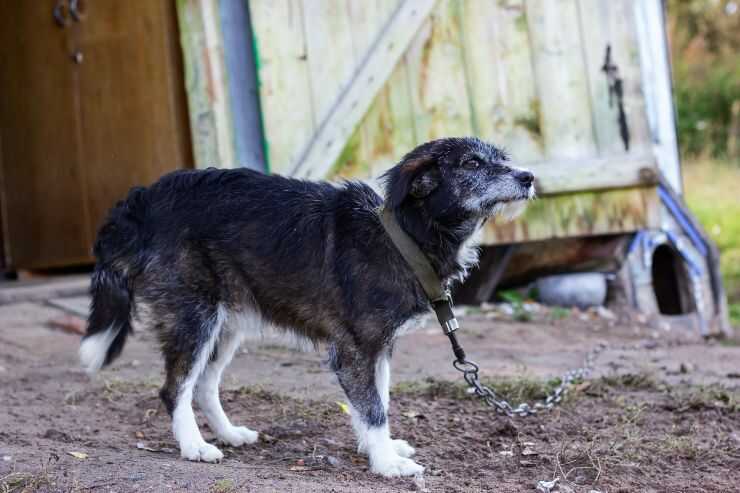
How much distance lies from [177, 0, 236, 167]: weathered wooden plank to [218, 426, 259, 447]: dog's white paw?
2972 mm

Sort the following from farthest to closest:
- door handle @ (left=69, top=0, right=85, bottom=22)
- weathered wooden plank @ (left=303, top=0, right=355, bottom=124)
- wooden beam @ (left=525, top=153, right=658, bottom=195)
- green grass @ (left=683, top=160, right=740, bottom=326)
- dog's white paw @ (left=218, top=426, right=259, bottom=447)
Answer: green grass @ (left=683, top=160, right=740, bottom=326) < door handle @ (left=69, top=0, right=85, bottom=22) < weathered wooden plank @ (left=303, top=0, right=355, bottom=124) < wooden beam @ (left=525, top=153, right=658, bottom=195) < dog's white paw @ (left=218, top=426, right=259, bottom=447)

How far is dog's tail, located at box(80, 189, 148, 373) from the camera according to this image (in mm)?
3984

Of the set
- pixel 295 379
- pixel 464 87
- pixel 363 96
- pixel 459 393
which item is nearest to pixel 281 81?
pixel 363 96

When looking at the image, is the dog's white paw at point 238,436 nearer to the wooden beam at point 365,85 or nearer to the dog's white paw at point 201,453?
the dog's white paw at point 201,453

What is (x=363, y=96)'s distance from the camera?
6.64 m

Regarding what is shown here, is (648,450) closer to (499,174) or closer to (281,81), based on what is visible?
(499,174)

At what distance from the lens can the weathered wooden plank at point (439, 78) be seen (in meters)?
6.71

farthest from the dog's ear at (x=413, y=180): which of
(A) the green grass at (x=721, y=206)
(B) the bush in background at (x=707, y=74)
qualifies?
(B) the bush in background at (x=707, y=74)

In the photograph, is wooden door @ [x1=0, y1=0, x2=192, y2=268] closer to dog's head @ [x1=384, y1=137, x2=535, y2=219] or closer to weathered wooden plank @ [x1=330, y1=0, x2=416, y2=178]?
weathered wooden plank @ [x1=330, y1=0, x2=416, y2=178]

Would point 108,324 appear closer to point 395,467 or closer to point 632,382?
point 395,467

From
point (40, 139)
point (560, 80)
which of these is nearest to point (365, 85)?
point (560, 80)

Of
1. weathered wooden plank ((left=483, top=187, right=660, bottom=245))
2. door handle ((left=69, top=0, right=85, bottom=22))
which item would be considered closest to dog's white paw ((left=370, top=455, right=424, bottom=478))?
weathered wooden plank ((left=483, top=187, right=660, bottom=245))

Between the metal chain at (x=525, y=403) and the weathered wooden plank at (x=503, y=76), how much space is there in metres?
1.61

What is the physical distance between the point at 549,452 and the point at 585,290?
340cm
